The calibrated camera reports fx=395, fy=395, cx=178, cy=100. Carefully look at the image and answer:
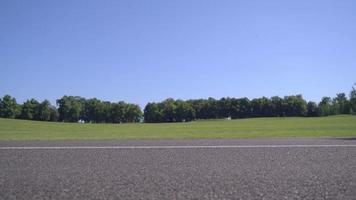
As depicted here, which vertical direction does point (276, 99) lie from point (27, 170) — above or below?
above

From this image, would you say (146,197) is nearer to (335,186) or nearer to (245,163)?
(335,186)

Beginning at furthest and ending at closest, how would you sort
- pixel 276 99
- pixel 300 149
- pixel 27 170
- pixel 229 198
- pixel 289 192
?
pixel 276 99 < pixel 300 149 < pixel 27 170 < pixel 289 192 < pixel 229 198

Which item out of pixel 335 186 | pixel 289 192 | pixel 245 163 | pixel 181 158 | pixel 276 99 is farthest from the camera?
pixel 276 99

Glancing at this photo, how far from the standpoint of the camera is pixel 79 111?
5891 inches

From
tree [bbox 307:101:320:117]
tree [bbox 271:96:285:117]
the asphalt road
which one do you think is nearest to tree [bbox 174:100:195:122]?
tree [bbox 271:96:285:117]

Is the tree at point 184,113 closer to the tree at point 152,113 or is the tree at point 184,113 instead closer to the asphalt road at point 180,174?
the tree at point 152,113

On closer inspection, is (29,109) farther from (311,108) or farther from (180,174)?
(180,174)

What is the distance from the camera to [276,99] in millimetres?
154000

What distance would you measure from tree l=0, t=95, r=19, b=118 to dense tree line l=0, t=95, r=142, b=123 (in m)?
0.51

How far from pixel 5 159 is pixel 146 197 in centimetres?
327

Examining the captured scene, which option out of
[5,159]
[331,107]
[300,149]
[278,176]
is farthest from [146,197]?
[331,107]

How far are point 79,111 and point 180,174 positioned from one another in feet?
493

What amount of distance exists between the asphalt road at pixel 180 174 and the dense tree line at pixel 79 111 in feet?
419

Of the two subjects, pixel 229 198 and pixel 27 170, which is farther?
pixel 27 170
